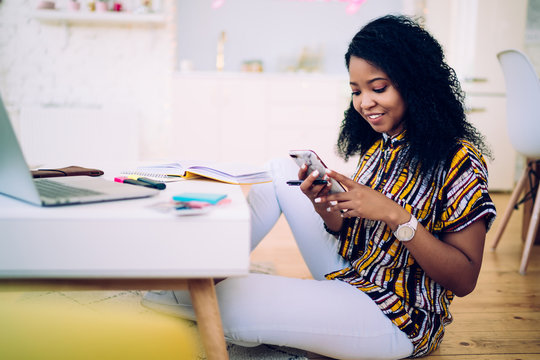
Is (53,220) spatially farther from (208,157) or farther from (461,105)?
(208,157)

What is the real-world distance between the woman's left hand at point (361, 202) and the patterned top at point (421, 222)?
149 millimetres

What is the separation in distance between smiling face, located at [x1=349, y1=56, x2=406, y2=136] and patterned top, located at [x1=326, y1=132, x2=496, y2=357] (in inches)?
2.8

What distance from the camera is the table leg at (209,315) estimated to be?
708mm

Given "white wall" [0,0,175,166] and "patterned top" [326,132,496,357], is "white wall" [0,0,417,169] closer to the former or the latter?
"white wall" [0,0,175,166]

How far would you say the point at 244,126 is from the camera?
3.83 m

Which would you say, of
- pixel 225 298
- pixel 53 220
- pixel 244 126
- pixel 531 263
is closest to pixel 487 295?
pixel 531 263

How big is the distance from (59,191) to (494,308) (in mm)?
1379

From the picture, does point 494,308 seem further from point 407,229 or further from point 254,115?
point 254,115

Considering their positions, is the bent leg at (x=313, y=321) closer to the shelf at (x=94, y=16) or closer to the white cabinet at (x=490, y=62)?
the shelf at (x=94, y=16)

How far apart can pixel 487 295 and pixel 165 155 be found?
2.88m

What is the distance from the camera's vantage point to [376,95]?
1.00m

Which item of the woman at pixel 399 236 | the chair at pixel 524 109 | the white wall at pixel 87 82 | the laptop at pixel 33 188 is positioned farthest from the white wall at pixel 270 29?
the laptop at pixel 33 188

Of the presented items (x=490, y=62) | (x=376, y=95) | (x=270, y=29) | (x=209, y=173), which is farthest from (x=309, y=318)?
(x=270, y=29)

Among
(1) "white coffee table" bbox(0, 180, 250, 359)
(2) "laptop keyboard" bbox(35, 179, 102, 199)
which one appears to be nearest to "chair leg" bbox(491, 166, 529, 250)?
(1) "white coffee table" bbox(0, 180, 250, 359)
